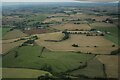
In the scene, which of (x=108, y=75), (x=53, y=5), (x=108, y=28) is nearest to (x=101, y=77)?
(x=108, y=75)

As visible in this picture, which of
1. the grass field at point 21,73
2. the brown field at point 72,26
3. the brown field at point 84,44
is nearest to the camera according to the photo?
the grass field at point 21,73

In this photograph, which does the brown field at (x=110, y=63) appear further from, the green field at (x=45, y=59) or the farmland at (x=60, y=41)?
the green field at (x=45, y=59)

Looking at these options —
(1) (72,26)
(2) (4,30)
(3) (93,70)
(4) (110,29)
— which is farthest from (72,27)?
(2) (4,30)

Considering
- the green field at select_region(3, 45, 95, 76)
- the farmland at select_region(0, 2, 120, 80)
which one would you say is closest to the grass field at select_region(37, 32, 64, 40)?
the farmland at select_region(0, 2, 120, 80)

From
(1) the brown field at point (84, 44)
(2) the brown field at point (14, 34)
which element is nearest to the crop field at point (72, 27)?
(1) the brown field at point (84, 44)

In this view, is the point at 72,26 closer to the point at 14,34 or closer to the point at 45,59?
the point at 45,59

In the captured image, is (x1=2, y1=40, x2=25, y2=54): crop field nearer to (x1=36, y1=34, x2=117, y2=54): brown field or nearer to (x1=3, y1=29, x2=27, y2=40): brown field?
(x1=3, y1=29, x2=27, y2=40): brown field

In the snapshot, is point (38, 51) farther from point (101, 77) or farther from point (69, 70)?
point (101, 77)
